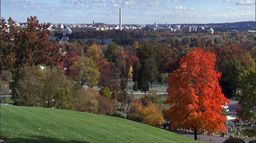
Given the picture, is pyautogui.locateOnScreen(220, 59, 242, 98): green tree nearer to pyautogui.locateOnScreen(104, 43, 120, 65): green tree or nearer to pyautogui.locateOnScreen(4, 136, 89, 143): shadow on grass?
pyautogui.locateOnScreen(104, 43, 120, 65): green tree

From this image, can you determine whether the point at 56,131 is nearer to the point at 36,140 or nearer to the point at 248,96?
the point at 36,140

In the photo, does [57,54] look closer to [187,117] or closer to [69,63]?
[187,117]

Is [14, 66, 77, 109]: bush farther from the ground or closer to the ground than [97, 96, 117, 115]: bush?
farther from the ground

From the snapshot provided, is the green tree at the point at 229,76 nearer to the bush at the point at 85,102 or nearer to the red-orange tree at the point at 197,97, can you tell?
the bush at the point at 85,102

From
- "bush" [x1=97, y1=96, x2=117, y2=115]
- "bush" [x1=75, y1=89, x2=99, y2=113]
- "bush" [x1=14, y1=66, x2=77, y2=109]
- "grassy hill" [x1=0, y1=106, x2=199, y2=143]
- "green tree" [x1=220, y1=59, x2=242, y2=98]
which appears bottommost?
"green tree" [x1=220, y1=59, x2=242, y2=98]

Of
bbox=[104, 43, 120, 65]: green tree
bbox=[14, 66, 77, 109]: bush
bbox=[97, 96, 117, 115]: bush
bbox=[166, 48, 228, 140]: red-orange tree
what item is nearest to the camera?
bbox=[14, 66, 77, 109]: bush

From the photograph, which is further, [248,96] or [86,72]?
[86,72]

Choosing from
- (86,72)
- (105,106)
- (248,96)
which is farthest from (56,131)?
(86,72)

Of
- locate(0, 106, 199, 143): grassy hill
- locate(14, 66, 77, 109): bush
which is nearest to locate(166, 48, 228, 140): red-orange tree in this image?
locate(14, 66, 77, 109): bush

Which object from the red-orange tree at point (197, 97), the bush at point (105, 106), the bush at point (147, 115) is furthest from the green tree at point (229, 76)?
the red-orange tree at point (197, 97)
